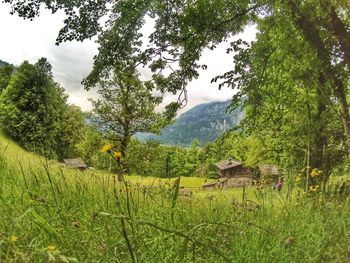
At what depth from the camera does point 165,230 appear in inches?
65.3

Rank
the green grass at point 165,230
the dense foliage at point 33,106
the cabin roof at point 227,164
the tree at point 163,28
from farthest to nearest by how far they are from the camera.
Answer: the cabin roof at point 227,164 < the dense foliage at point 33,106 < the tree at point 163,28 < the green grass at point 165,230

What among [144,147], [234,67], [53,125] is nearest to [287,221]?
[234,67]

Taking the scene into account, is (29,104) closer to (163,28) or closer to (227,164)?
(227,164)

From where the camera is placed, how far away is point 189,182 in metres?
92.8

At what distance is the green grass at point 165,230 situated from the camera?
6.98 ft

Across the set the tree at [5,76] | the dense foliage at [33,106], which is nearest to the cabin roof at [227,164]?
the dense foliage at [33,106]

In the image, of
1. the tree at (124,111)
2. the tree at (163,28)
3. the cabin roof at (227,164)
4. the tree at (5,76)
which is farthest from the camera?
the cabin roof at (227,164)

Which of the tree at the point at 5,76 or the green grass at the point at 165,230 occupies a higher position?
the tree at the point at 5,76

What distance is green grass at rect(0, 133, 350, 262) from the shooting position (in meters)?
2.13

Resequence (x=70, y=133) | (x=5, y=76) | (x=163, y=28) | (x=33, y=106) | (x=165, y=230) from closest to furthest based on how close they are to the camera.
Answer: (x=165, y=230), (x=163, y=28), (x=33, y=106), (x=70, y=133), (x=5, y=76)

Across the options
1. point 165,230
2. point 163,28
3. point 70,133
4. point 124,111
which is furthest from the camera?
point 70,133

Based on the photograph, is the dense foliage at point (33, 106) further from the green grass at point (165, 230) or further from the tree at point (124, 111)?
the green grass at point (165, 230)

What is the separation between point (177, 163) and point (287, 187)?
399ft

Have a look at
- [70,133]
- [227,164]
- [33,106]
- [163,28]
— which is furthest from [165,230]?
[227,164]
